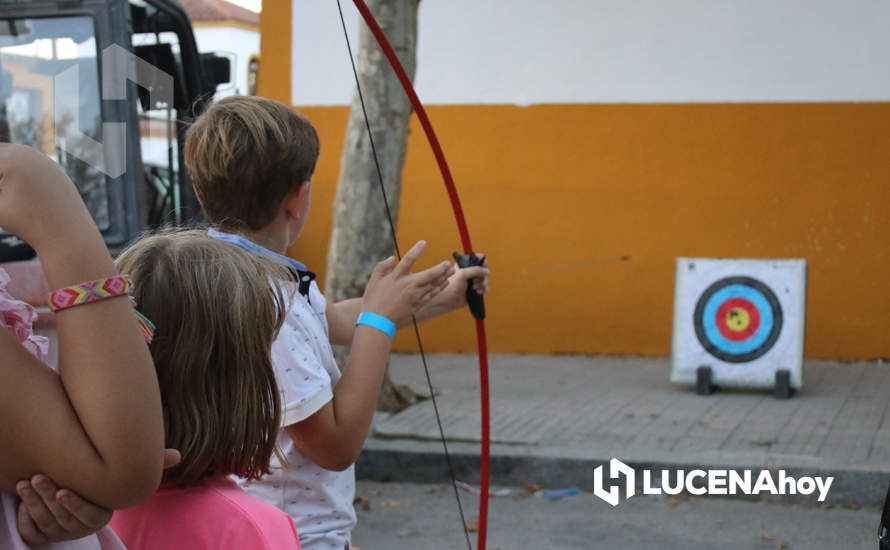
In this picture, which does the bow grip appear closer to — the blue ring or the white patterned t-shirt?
the white patterned t-shirt

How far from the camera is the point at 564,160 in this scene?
31.9 ft

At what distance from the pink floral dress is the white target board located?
677cm

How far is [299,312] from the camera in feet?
7.14

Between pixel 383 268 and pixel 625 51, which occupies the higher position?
pixel 625 51

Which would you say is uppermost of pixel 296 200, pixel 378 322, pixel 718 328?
pixel 296 200

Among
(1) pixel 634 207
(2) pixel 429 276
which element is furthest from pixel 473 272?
(1) pixel 634 207

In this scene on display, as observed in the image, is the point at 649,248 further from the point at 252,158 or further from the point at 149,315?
the point at 149,315

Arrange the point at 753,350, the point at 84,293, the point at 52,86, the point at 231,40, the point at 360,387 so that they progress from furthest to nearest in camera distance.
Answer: the point at 231,40 < the point at 753,350 < the point at 52,86 < the point at 360,387 < the point at 84,293

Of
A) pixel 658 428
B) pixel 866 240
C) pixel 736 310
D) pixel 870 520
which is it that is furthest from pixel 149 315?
pixel 866 240

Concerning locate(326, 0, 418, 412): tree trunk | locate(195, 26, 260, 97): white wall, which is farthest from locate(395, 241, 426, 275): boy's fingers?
locate(195, 26, 260, 97): white wall

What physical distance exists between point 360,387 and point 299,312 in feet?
0.57

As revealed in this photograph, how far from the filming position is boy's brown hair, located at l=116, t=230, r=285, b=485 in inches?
60.9

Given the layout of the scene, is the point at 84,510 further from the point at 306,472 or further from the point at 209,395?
the point at 306,472

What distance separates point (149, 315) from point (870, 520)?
14.6ft
